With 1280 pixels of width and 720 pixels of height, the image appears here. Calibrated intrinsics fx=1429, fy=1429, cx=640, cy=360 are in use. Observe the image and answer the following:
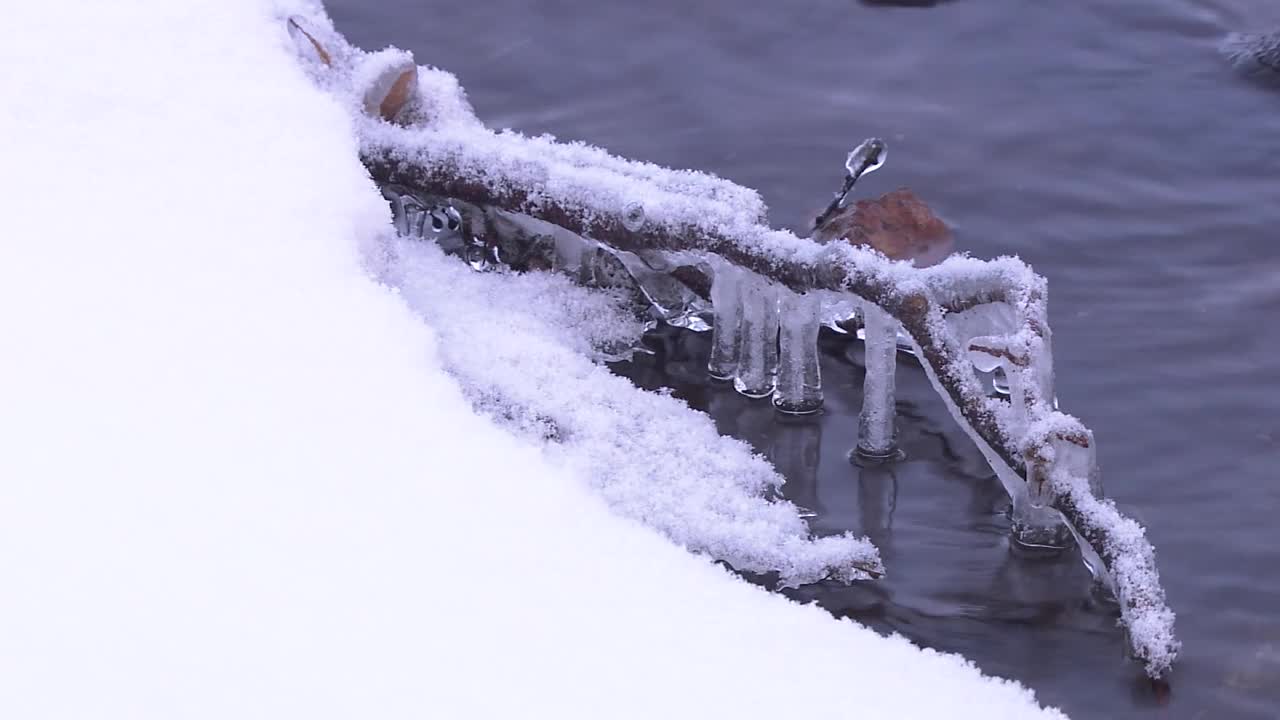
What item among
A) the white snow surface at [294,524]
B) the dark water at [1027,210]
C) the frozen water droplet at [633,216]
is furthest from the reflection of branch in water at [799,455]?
the white snow surface at [294,524]

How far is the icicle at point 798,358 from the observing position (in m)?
2.48

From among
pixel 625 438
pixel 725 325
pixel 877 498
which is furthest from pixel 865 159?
pixel 625 438

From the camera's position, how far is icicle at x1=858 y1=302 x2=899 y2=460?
2.38m

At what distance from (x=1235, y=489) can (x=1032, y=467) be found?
26.4 inches

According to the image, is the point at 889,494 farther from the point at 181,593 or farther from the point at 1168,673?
the point at 181,593

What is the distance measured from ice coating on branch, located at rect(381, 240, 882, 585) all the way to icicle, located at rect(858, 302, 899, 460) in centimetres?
22

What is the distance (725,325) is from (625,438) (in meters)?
0.54

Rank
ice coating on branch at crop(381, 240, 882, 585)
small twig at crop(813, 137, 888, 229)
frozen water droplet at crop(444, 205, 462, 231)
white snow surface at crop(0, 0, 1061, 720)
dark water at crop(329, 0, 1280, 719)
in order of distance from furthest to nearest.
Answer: small twig at crop(813, 137, 888, 229) < frozen water droplet at crop(444, 205, 462, 231) < dark water at crop(329, 0, 1280, 719) < ice coating on branch at crop(381, 240, 882, 585) < white snow surface at crop(0, 0, 1061, 720)

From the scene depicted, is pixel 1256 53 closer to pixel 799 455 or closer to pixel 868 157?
pixel 868 157

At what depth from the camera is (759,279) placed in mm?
2512

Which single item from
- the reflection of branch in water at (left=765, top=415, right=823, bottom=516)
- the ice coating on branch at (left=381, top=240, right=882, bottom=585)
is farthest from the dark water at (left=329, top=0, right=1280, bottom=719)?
the ice coating on branch at (left=381, top=240, right=882, bottom=585)

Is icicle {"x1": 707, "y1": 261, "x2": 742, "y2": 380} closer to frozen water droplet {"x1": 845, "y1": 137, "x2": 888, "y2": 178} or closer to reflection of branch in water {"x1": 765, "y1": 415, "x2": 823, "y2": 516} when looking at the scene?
reflection of branch in water {"x1": 765, "y1": 415, "x2": 823, "y2": 516}

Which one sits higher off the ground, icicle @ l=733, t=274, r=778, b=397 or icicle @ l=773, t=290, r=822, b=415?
icicle @ l=733, t=274, r=778, b=397

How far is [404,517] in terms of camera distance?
185 centimetres
